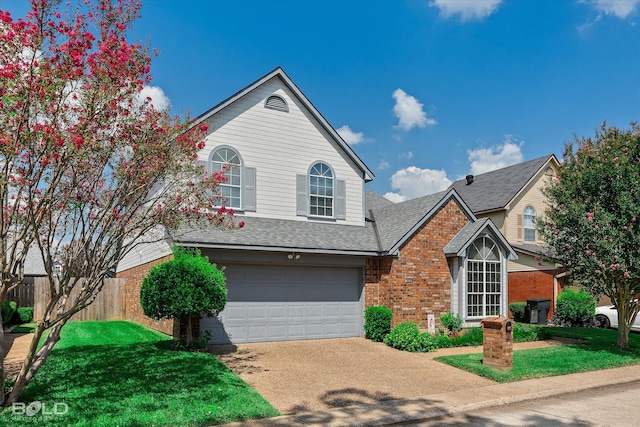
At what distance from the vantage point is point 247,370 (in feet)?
34.6

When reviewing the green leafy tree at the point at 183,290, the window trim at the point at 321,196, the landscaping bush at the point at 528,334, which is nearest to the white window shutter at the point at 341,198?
the window trim at the point at 321,196

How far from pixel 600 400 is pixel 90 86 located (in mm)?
10269

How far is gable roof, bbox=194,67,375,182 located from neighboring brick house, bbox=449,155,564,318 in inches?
397

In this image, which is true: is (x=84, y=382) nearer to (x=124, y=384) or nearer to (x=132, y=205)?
(x=124, y=384)

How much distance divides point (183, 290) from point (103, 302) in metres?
11.1

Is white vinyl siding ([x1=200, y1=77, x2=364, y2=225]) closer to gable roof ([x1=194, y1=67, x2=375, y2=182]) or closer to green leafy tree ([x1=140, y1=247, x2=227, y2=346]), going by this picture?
gable roof ([x1=194, y1=67, x2=375, y2=182])

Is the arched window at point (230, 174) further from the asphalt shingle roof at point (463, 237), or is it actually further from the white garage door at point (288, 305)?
the asphalt shingle roof at point (463, 237)

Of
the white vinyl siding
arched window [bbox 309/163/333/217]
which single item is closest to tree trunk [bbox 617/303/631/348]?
the white vinyl siding

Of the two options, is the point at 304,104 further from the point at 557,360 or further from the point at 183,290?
the point at 557,360

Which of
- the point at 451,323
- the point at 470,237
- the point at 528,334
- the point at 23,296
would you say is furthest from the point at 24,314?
the point at 528,334

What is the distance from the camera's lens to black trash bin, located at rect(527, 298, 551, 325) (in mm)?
20875

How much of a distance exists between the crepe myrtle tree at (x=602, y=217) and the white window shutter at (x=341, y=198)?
612 centimetres

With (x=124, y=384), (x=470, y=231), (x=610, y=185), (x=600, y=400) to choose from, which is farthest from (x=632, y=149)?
(x=124, y=384)

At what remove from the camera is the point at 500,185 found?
2759 cm
